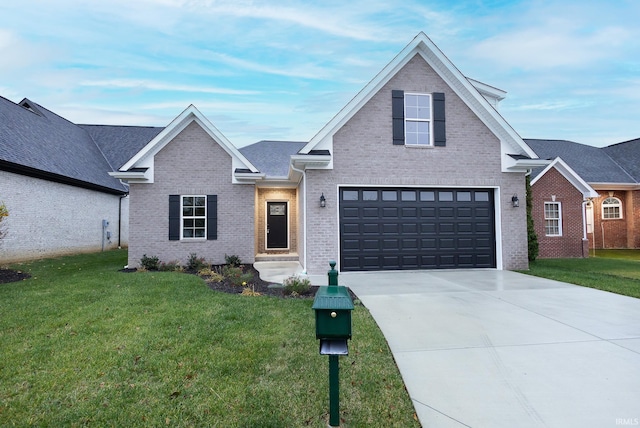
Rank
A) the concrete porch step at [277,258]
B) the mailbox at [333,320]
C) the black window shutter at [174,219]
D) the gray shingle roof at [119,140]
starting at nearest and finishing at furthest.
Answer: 1. the mailbox at [333,320]
2. the black window shutter at [174,219]
3. the concrete porch step at [277,258]
4. the gray shingle roof at [119,140]

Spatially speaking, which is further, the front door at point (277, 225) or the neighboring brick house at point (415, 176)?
the front door at point (277, 225)

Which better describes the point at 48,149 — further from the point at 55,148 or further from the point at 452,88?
the point at 452,88

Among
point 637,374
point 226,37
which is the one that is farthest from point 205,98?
point 637,374

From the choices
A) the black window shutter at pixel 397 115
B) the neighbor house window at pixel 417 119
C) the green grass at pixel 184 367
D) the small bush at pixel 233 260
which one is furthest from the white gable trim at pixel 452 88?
the green grass at pixel 184 367

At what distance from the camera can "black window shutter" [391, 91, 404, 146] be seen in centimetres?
977

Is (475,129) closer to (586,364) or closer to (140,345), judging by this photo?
(586,364)

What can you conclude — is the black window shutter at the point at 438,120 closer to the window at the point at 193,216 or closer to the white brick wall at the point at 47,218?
the window at the point at 193,216

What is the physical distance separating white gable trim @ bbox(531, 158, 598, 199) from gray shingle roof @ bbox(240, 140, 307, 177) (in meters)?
11.7

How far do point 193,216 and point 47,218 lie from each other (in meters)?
7.09

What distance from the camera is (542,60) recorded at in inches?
531

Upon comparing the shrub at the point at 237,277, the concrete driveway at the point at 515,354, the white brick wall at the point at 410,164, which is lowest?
the concrete driveway at the point at 515,354

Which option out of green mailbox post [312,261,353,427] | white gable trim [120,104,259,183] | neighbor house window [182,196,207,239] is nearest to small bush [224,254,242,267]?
neighbor house window [182,196,207,239]

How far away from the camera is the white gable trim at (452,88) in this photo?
9398 millimetres

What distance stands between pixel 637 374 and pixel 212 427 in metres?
4.13
